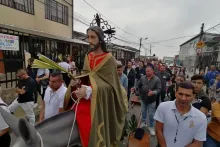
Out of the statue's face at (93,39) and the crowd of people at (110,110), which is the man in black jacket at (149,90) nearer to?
the crowd of people at (110,110)

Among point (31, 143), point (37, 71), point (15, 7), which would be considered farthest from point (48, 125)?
point (15, 7)

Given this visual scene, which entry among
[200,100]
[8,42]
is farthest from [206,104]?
[8,42]

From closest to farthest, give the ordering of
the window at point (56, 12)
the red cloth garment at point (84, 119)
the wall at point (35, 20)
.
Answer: the red cloth garment at point (84, 119)
the wall at point (35, 20)
the window at point (56, 12)

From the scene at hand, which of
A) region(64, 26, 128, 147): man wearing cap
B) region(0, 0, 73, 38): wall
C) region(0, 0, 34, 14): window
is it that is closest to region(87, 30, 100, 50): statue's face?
region(64, 26, 128, 147): man wearing cap

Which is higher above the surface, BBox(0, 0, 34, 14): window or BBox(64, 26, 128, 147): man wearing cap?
BBox(0, 0, 34, 14): window

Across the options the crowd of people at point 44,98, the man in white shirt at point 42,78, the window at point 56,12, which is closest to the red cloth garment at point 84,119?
the crowd of people at point 44,98

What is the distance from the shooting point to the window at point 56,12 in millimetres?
15891

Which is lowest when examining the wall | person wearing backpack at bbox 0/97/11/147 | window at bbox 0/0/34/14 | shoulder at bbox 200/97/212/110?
person wearing backpack at bbox 0/97/11/147

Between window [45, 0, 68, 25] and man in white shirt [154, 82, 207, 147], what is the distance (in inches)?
608

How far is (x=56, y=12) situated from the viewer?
17297 millimetres

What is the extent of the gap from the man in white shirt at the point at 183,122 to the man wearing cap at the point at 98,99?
54cm

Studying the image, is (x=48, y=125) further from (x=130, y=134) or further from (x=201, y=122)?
(x=130, y=134)

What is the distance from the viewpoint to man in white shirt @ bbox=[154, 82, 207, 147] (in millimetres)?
2248

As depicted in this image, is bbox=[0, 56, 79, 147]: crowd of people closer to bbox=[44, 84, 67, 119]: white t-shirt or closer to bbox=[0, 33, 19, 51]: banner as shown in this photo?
bbox=[44, 84, 67, 119]: white t-shirt
